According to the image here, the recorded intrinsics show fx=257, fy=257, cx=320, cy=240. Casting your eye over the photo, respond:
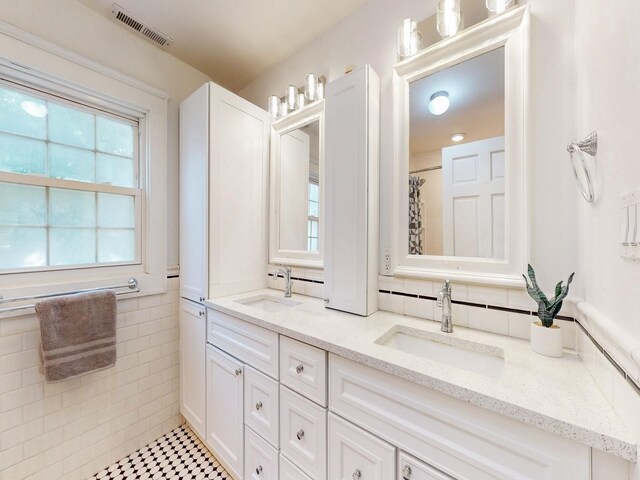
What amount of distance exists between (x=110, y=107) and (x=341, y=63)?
4.79 feet

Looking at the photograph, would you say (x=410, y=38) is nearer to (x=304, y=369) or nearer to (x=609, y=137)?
(x=609, y=137)

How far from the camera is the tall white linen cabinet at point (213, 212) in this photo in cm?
160

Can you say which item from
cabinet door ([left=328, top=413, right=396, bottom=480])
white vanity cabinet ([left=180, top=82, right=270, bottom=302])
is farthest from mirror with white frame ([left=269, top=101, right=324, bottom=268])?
cabinet door ([left=328, top=413, right=396, bottom=480])

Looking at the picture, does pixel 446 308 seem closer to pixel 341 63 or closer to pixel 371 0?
pixel 341 63

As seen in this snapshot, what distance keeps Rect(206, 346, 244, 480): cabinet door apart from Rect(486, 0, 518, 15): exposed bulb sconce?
6.34 ft

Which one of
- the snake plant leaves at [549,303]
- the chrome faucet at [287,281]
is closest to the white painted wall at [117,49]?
the chrome faucet at [287,281]

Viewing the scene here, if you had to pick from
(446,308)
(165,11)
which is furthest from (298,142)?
(446,308)

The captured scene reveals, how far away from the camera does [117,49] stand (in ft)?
5.21

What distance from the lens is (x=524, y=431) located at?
602mm

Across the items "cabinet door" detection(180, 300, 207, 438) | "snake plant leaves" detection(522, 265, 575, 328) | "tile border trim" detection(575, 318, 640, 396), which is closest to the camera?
"tile border trim" detection(575, 318, 640, 396)

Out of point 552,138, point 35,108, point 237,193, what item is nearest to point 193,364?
point 237,193

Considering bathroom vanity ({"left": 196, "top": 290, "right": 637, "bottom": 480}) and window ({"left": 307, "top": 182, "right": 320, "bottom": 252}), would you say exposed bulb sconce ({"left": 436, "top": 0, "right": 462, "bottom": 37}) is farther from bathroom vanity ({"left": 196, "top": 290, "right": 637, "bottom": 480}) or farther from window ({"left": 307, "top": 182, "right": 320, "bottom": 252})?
bathroom vanity ({"left": 196, "top": 290, "right": 637, "bottom": 480})

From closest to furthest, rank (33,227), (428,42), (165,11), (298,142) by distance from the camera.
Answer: (428,42)
(33,227)
(165,11)
(298,142)

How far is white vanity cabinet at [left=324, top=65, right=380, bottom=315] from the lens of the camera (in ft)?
4.21
